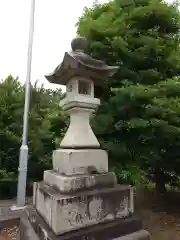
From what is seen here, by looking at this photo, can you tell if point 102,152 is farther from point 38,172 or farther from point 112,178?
point 38,172

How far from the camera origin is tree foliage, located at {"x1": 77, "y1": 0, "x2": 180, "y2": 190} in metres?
4.18

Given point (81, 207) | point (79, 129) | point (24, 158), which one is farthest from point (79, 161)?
point (24, 158)

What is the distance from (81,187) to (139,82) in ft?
9.28

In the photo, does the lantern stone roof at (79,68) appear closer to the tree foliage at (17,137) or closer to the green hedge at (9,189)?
the tree foliage at (17,137)

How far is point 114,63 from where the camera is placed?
Answer: 15.8 feet

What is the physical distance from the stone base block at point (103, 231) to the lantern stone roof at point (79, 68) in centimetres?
213

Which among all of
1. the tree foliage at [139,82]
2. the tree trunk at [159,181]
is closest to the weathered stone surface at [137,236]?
the tree foliage at [139,82]

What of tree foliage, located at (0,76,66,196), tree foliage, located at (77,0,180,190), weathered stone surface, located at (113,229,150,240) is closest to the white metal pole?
tree foliage, located at (0,76,66,196)

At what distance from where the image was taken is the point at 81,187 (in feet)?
9.55

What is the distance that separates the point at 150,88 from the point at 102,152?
1.67 meters

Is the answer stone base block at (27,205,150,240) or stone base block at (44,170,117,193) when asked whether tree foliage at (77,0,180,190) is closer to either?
stone base block at (44,170,117,193)

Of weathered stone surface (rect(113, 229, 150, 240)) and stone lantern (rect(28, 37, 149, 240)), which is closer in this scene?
stone lantern (rect(28, 37, 149, 240))

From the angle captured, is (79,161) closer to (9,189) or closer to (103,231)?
(103,231)

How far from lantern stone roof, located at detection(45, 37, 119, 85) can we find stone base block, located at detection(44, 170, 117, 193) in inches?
58.5
